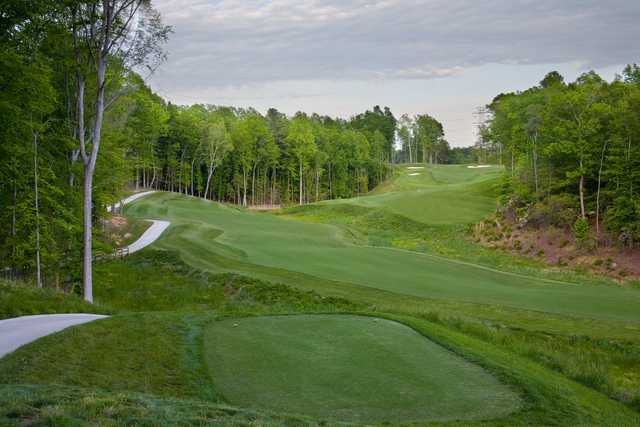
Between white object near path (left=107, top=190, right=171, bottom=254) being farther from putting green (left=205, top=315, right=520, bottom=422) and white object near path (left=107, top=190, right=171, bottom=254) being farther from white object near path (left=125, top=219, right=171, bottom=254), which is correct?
putting green (left=205, top=315, right=520, bottom=422)

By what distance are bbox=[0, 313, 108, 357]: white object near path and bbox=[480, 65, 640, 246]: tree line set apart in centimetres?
3522

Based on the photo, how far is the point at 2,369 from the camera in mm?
8836

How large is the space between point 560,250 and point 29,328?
38.2 m

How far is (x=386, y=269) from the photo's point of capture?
28.1 m

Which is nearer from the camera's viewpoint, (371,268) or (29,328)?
(29,328)

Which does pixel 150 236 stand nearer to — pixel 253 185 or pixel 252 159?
pixel 252 159

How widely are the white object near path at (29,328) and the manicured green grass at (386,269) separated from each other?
13.5m

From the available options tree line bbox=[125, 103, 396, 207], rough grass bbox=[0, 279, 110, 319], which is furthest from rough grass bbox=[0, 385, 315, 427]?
tree line bbox=[125, 103, 396, 207]

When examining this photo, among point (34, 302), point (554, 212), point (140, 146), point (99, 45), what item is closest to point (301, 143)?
point (140, 146)

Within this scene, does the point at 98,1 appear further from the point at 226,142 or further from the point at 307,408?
the point at 226,142

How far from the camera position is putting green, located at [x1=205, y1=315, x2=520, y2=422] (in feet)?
26.6

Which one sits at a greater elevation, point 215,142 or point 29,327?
point 215,142

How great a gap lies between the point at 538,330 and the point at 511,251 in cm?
2836

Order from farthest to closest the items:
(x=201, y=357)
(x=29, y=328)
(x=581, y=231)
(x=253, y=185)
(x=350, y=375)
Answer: (x=253, y=185) → (x=581, y=231) → (x=29, y=328) → (x=201, y=357) → (x=350, y=375)
